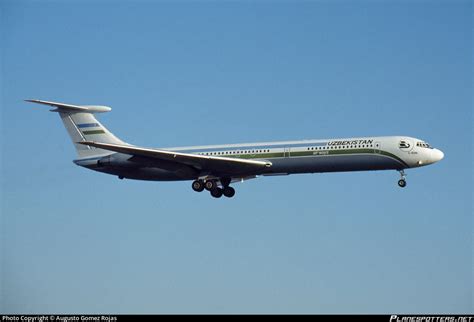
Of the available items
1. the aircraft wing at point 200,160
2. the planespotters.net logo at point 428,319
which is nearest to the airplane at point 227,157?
the aircraft wing at point 200,160

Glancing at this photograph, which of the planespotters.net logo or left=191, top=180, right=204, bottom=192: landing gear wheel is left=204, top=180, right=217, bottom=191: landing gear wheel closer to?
left=191, top=180, right=204, bottom=192: landing gear wheel

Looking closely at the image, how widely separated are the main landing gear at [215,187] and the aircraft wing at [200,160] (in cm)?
123

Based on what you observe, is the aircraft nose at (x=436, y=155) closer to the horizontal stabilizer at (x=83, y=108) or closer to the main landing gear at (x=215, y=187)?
the main landing gear at (x=215, y=187)

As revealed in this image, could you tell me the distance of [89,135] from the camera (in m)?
64.1

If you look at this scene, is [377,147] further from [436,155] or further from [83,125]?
[83,125]

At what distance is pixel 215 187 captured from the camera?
61.4m

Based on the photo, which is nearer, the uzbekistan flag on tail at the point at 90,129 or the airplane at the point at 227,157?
the airplane at the point at 227,157

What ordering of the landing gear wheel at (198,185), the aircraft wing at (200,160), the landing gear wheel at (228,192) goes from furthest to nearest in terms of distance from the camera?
1. the landing gear wheel at (228,192)
2. the landing gear wheel at (198,185)
3. the aircraft wing at (200,160)

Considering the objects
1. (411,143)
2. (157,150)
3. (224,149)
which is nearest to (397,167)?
(411,143)

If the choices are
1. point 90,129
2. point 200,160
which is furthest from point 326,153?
point 90,129

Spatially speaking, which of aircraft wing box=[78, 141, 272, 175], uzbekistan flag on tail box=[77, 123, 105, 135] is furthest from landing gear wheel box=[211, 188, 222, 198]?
uzbekistan flag on tail box=[77, 123, 105, 135]

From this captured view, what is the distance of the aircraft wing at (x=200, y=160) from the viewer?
57906 mm

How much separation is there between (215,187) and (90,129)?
10353mm

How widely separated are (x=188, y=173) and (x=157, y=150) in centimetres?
310
